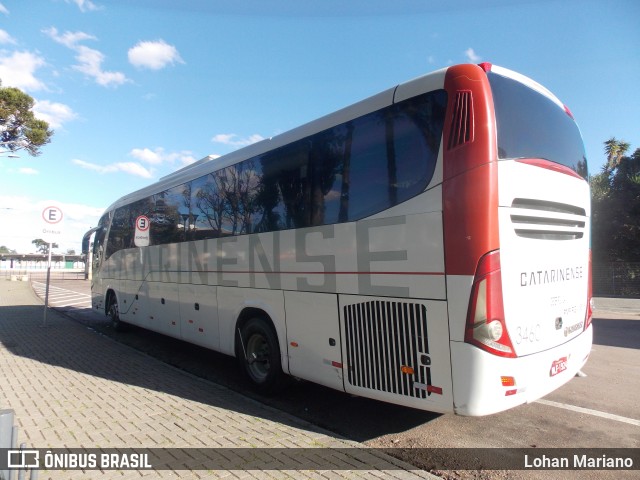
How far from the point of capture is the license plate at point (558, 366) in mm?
3862

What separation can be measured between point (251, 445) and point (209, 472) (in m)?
0.57

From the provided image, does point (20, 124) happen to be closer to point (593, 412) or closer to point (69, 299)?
point (69, 299)

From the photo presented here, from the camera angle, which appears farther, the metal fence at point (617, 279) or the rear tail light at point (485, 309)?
A: the metal fence at point (617, 279)

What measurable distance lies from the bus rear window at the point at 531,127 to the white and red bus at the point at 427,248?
2 centimetres

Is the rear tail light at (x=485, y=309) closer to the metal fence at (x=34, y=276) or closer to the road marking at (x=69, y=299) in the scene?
the road marking at (x=69, y=299)

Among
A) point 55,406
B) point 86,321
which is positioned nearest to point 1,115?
point 86,321

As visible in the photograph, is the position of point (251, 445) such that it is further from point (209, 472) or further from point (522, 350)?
point (522, 350)

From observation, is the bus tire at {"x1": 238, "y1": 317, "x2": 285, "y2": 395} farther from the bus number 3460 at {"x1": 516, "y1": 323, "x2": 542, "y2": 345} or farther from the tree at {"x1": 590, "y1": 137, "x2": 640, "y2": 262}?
the tree at {"x1": 590, "y1": 137, "x2": 640, "y2": 262}

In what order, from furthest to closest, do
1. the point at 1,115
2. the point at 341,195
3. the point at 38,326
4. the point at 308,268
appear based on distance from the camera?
the point at 1,115
the point at 38,326
the point at 308,268
the point at 341,195

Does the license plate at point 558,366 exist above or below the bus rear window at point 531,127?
below

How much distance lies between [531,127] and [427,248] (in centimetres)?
166

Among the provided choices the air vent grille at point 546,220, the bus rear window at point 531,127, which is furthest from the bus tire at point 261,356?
the bus rear window at point 531,127

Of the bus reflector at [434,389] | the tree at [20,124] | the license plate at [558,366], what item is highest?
the tree at [20,124]

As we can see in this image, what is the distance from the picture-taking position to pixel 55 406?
513cm
